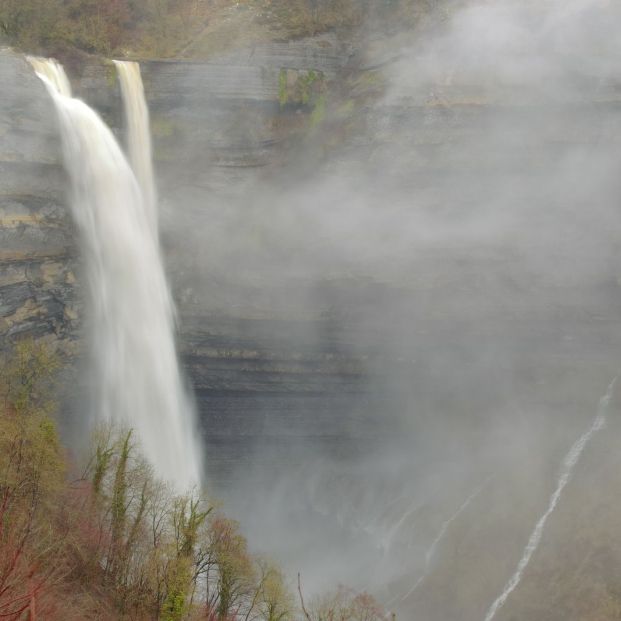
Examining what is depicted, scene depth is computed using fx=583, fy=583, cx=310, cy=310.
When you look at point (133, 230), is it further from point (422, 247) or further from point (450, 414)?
point (450, 414)

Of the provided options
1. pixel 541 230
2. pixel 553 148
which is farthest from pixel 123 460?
pixel 553 148

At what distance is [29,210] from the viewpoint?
21.7 m

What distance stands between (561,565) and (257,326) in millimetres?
15510

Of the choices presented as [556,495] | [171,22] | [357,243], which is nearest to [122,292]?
[357,243]

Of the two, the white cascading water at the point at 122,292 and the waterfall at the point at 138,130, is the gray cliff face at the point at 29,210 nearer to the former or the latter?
the white cascading water at the point at 122,292

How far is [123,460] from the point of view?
1689 centimetres

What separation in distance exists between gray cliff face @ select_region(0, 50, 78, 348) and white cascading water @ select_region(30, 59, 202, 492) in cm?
66

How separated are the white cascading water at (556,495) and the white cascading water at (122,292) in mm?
12747

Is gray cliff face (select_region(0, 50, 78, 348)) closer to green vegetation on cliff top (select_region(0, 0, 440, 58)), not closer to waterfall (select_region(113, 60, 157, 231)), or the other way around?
waterfall (select_region(113, 60, 157, 231))

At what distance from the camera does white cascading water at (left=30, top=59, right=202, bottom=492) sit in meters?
22.6

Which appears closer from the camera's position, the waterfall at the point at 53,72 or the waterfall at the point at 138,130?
the waterfall at the point at 53,72

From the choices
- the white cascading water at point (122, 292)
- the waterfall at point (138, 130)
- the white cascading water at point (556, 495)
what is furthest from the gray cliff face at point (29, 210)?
the white cascading water at point (556, 495)

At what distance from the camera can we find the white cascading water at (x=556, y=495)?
20834 mm

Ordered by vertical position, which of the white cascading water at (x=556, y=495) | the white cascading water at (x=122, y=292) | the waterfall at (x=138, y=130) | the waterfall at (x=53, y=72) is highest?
the waterfall at (x=53, y=72)
